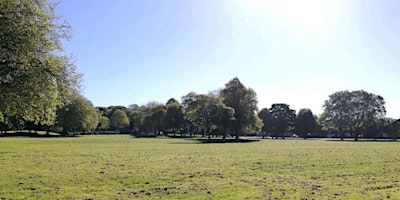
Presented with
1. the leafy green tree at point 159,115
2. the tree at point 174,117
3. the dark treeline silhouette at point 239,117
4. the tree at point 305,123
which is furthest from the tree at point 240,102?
the tree at point 305,123

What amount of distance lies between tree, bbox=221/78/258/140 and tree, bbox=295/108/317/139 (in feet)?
199

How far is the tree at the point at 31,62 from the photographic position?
2089 cm

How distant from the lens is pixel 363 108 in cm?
11294

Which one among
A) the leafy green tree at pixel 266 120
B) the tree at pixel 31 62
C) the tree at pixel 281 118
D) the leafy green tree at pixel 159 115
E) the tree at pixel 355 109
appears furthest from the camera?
the leafy green tree at pixel 266 120

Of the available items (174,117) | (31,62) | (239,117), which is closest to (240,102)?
(239,117)

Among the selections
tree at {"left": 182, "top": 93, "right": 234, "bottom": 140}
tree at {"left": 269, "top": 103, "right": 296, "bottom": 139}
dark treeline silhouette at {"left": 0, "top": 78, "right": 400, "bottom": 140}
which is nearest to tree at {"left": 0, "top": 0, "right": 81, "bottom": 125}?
dark treeline silhouette at {"left": 0, "top": 78, "right": 400, "bottom": 140}

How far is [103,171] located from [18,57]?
30.9 ft

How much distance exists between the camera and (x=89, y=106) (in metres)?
117

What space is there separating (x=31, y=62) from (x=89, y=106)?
3853 inches

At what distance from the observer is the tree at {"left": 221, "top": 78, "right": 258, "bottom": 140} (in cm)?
9219

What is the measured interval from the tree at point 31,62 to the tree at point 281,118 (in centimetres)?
12972

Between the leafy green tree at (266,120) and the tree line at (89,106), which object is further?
→ the leafy green tree at (266,120)

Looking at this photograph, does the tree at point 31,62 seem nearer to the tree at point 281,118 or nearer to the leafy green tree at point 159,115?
the leafy green tree at point 159,115

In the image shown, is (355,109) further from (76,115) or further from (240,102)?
(76,115)
